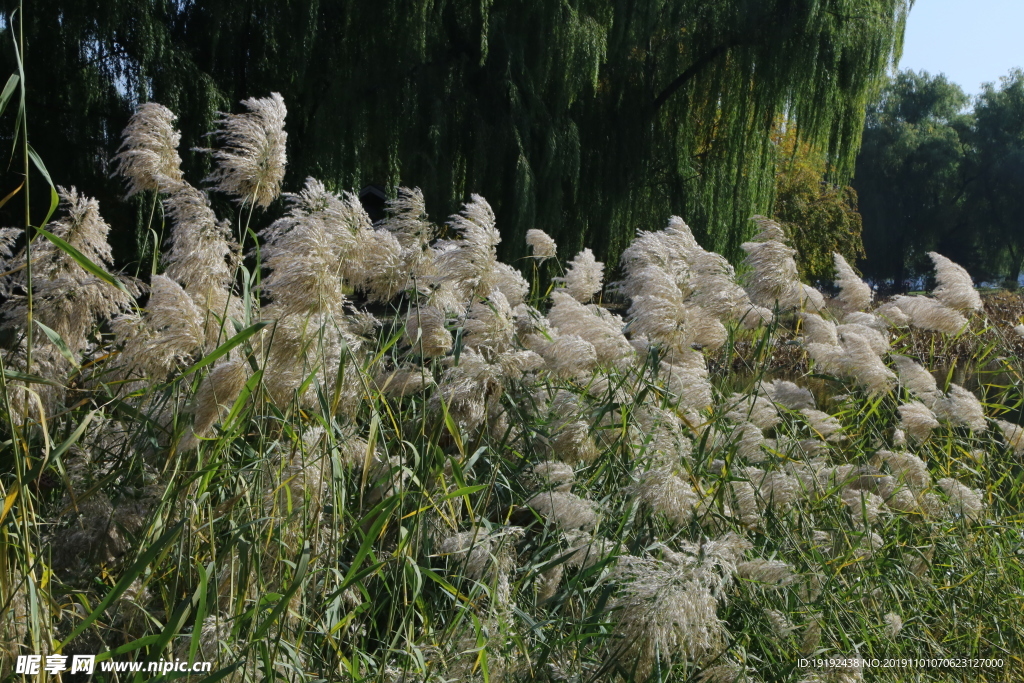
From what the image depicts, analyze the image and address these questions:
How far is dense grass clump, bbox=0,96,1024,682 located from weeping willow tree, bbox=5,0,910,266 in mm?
4906

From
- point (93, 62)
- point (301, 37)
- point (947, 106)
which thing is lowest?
point (93, 62)

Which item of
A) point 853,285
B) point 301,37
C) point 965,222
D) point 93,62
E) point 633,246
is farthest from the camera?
point 965,222

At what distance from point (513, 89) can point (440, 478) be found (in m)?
6.33

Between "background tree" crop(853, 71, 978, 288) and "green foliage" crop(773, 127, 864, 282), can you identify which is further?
"background tree" crop(853, 71, 978, 288)

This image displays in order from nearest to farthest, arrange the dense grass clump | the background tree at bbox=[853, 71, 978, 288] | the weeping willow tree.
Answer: the dense grass clump, the weeping willow tree, the background tree at bbox=[853, 71, 978, 288]

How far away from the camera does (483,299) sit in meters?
2.32

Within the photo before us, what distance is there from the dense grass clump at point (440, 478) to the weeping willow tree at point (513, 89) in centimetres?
491

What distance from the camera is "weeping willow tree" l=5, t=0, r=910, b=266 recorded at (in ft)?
22.1

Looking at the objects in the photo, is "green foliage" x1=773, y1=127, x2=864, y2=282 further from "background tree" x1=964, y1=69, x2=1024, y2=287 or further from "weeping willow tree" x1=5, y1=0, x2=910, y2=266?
"background tree" x1=964, y1=69, x2=1024, y2=287

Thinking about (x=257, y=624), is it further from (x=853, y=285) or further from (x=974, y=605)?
(x=853, y=285)

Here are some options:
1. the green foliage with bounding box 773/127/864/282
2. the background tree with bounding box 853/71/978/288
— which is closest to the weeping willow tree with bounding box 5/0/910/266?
the green foliage with bounding box 773/127/864/282

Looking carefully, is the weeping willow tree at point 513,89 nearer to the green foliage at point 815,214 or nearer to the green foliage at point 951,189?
the green foliage at point 815,214

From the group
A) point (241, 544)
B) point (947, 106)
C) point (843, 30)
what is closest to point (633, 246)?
point (241, 544)

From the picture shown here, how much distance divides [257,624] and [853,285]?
2.43 metres
